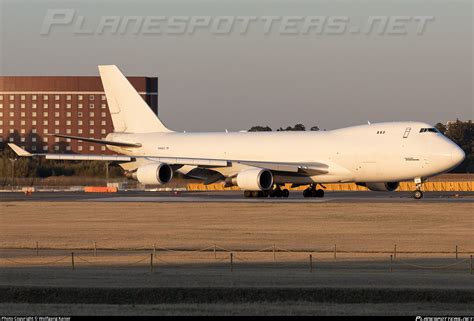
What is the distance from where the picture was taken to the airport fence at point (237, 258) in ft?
114

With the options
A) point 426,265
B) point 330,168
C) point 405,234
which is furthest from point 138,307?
point 330,168

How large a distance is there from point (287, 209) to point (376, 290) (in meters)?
36.0

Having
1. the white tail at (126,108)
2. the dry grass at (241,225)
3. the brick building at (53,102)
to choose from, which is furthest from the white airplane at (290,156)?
the brick building at (53,102)

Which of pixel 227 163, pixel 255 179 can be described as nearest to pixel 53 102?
pixel 227 163

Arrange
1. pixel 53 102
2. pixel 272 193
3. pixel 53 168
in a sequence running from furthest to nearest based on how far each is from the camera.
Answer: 1. pixel 53 102
2. pixel 53 168
3. pixel 272 193

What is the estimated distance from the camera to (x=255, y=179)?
7350 cm

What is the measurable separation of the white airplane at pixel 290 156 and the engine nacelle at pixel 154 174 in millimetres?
73

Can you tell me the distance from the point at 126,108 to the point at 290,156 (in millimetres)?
17674

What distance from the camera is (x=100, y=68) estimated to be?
299ft

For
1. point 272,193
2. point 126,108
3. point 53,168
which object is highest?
point 126,108

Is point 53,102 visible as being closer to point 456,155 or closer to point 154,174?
point 154,174

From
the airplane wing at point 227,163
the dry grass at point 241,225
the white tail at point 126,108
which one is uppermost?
the white tail at point 126,108

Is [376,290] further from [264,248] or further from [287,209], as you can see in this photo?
[287,209]

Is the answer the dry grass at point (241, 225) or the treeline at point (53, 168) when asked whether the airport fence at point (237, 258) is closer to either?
the dry grass at point (241, 225)
